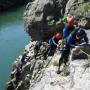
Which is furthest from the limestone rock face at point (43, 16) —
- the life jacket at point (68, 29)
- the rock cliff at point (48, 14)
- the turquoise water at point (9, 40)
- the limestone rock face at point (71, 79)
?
the limestone rock face at point (71, 79)

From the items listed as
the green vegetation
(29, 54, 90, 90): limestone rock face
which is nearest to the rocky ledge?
(29, 54, 90, 90): limestone rock face

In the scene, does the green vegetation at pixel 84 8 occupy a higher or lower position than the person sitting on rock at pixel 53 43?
higher

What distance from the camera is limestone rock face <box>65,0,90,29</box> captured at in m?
24.4

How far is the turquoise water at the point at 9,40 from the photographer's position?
3676cm

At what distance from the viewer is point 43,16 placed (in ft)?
90.1

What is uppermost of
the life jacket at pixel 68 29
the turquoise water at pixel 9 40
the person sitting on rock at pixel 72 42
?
the life jacket at pixel 68 29

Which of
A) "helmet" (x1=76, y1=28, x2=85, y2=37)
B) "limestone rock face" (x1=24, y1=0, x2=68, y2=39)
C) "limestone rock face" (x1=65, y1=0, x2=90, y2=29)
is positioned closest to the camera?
"helmet" (x1=76, y1=28, x2=85, y2=37)

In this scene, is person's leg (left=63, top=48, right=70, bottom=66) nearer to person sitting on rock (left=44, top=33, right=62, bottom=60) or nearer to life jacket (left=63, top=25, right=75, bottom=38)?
life jacket (left=63, top=25, right=75, bottom=38)

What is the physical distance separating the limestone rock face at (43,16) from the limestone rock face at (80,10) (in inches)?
58.3

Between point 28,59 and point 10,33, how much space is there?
28515 mm

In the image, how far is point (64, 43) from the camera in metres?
19.0

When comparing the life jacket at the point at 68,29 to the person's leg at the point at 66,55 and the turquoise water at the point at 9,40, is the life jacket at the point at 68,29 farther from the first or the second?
the turquoise water at the point at 9,40

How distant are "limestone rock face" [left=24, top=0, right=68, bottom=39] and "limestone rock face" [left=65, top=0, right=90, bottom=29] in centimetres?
148

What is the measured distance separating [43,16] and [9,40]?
24.1 meters
